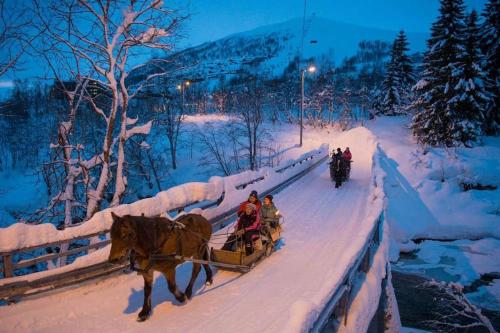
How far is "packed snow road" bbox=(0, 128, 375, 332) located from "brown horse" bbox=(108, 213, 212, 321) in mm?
406

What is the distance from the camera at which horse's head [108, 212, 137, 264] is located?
483 cm

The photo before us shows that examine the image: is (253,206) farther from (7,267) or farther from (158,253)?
(7,267)

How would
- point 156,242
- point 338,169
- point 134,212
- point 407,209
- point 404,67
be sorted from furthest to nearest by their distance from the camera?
point 404,67, point 407,209, point 338,169, point 134,212, point 156,242

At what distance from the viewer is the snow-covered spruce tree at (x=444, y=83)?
3125cm

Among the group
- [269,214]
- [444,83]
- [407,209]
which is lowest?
[407,209]

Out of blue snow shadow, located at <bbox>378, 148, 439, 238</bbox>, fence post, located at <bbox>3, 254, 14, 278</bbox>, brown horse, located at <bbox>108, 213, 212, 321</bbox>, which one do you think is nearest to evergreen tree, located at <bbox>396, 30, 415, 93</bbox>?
blue snow shadow, located at <bbox>378, 148, 439, 238</bbox>

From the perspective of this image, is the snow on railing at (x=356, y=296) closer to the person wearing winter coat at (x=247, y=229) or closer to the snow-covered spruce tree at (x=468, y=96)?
the person wearing winter coat at (x=247, y=229)

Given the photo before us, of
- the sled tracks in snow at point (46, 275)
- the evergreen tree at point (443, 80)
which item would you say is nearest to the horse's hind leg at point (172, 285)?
the sled tracks in snow at point (46, 275)

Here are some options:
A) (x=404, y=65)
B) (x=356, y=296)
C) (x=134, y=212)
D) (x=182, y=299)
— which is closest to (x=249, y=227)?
(x=182, y=299)

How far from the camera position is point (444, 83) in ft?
106

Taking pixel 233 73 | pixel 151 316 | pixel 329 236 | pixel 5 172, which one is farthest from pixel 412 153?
pixel 233 73

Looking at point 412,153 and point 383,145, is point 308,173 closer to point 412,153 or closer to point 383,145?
point 412,153

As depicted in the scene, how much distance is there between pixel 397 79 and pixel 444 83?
20.6 metres

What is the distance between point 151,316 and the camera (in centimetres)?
585
